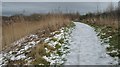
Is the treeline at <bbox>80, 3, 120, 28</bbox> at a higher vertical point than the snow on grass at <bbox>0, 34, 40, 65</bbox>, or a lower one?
lower

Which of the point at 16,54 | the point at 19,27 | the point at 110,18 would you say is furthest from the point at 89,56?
the point at 110,18

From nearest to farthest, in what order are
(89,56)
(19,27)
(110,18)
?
(89,56) < (19,27) < (110,18)

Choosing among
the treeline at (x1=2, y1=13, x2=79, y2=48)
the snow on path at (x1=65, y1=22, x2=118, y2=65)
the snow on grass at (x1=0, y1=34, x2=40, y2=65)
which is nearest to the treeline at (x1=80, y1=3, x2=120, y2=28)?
the treeline at (x1=2, y1=13, x2=79, y2=48)

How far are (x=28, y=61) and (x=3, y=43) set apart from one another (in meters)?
4.55

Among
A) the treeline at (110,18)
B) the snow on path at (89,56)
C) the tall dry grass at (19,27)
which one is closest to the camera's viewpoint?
the snow on path at (89,56)

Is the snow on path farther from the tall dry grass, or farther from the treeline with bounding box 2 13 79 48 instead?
the tall dry grass

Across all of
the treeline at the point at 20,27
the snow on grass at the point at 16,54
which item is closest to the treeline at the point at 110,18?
the treeline at the point at 20,27

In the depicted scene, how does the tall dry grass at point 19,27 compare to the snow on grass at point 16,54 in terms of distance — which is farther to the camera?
the tall dry grass at point 19,27

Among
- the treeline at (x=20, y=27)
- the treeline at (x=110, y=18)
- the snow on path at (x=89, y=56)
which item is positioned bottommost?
the treeline at (x=110, y=18)

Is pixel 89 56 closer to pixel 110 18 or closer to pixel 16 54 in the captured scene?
pixel 16 54

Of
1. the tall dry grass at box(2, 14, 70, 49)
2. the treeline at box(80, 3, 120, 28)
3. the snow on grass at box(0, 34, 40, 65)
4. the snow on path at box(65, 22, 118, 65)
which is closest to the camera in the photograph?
the snow on path at box(65, 22, 118, 65)

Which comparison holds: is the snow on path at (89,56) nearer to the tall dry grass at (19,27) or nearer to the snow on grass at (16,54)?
the snow on grass at (16,54)

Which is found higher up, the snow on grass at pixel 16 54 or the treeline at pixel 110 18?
the snow on grass at pixel 16 54

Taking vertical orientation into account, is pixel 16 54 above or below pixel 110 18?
above
